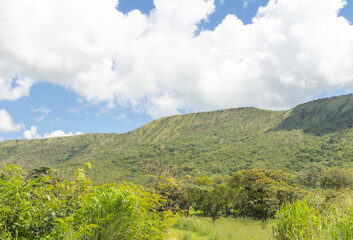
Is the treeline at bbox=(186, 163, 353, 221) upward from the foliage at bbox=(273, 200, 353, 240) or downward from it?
downward

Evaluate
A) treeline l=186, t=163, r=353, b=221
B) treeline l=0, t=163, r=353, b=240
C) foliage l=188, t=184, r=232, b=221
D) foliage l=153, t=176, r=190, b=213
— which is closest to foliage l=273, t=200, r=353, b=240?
treeline l=0, t=163, r=353, b=240

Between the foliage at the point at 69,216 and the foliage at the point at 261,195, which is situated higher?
the foliage at the point at 69,216

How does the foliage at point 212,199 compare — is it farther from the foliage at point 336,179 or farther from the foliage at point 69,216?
the foliage at point 69,216

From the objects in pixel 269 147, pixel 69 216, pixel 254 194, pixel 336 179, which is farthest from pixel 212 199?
pixel 269 147

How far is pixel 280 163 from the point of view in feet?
331

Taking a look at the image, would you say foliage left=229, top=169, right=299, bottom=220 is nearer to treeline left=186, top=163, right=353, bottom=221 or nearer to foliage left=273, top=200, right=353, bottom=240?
treeline left=186, top=163, right=353, bottom=221

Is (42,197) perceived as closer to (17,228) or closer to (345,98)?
(17,228)

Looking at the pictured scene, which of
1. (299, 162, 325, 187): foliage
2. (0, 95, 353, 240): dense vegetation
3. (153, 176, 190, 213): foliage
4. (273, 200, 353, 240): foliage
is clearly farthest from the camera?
(299, 162, 325, 187): foliage

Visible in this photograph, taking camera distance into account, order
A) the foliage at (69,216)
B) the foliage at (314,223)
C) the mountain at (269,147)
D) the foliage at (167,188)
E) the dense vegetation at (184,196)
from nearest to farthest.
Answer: the foliage at (69,216)
the dense vegetation at (184,196)
the foliage at (314,223)
the foliage at (167,188)
the mountain at (269,147)

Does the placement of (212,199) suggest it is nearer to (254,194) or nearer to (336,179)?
(254,194)

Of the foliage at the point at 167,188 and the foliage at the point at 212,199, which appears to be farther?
the foliage at the point at 212,199

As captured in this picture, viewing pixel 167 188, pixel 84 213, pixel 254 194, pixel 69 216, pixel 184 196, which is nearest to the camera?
pixel 69 216

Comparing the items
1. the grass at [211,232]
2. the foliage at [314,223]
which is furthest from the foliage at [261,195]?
the foliage at [314,223]

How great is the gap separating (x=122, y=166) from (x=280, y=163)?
87.7 m
